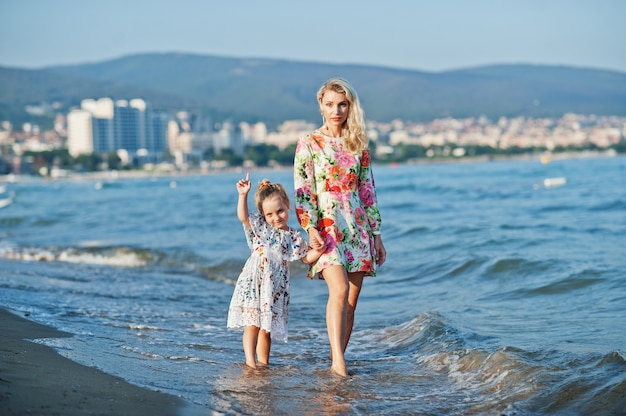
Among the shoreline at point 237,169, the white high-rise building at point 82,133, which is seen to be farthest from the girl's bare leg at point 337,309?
the white high-rise building at point 82,133

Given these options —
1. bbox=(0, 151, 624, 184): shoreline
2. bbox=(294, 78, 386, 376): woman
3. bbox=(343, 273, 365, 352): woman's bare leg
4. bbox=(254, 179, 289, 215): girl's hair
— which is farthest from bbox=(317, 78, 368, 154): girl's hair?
bbox=(0, 151, 624, 184): shoreline

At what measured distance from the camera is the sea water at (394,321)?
14.2 ft

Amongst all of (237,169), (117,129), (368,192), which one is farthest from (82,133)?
(368,192)

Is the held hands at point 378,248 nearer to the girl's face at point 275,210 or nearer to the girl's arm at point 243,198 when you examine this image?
the girl's face at point 275,210

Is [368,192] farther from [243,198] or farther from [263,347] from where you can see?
[263,347]

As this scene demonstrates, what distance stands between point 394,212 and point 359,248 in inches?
643

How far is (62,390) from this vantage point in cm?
377

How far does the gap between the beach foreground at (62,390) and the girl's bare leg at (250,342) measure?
81 centimetres

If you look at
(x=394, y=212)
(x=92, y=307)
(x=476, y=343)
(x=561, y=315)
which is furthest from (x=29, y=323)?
(x=394, y=212)

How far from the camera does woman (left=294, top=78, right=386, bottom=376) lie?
180 inches

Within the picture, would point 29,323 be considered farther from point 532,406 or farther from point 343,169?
point 532,406

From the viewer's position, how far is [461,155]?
134625 millimetres

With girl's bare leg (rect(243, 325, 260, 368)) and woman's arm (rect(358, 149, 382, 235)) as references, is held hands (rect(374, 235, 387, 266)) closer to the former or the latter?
woman's arm (rect(358, 149, 382, 235))

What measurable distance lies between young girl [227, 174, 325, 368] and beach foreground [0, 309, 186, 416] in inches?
32.2
